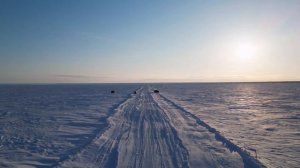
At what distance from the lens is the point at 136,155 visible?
7.73m

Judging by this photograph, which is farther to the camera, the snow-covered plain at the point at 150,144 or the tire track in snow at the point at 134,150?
the snow-covered plain at the point at 150,144

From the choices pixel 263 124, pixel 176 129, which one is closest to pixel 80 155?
pixel 176 129

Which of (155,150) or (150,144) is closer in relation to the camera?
(155,150)

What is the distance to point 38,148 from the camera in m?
9.06

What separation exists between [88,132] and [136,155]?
4622 millimetres

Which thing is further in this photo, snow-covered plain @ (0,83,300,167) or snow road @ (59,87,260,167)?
snow-covered plain @ (0,83,300,167)

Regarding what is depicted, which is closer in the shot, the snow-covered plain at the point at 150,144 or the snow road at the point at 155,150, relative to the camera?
the snow road at the point at 155,150

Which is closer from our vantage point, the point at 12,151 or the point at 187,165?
the point at 187,165

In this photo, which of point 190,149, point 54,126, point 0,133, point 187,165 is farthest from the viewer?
point 54,126

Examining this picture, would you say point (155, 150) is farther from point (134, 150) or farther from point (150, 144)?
point (150, 144)

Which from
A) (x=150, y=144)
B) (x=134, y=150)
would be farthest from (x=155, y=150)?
(x=150, y=144)

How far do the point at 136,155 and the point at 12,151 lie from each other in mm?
4032

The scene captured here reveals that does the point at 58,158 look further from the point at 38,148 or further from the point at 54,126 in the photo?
the point at 54,126

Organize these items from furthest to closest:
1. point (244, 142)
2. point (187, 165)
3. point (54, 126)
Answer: point (54, 126) < point (244, 142) < point (187, 165)
